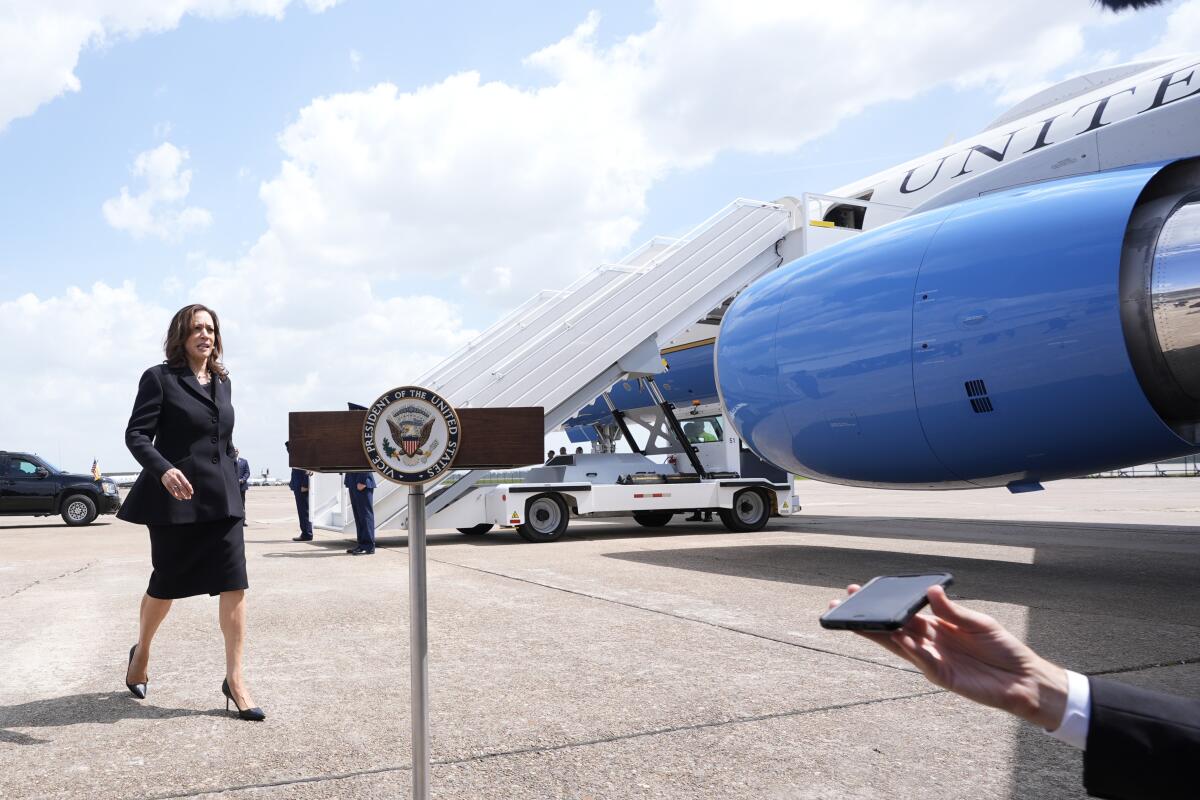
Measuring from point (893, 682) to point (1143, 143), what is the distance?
14.7 feet

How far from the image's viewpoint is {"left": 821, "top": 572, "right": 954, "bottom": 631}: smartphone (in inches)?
46.4

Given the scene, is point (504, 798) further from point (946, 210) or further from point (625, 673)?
point (946, 210)

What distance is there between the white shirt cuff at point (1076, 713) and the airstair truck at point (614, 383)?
10452 mm

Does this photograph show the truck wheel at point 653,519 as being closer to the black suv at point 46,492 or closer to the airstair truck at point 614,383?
the airstair truck at point 614,383

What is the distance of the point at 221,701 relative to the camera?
A: 3.94 meters

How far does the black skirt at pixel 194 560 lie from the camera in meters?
3.78

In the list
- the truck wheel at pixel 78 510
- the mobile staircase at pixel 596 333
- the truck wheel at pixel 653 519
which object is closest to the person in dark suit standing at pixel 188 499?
the mobile staircase at pixel 596 333

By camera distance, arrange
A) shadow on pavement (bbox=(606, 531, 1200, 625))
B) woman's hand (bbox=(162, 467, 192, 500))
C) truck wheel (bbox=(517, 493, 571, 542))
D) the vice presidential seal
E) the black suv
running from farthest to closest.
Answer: the black suv
truck wheel (bbox=(517, 493, 571, 542))
shadow on pavement (bbox=(606, 531, 1200, 625))
woman's hand (bbox=(162, 467, 192, 500))
the vice presidential seal

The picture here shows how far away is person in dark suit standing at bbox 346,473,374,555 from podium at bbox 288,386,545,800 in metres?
8.10

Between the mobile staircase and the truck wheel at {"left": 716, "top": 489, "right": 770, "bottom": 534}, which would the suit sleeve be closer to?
the mobile staircase

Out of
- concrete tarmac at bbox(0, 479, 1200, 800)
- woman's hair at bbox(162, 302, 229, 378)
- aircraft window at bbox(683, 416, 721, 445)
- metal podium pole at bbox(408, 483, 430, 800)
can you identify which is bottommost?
concrete tarmac at bbox(0, 479, 1200, 800)

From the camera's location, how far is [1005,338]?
596 centimetres

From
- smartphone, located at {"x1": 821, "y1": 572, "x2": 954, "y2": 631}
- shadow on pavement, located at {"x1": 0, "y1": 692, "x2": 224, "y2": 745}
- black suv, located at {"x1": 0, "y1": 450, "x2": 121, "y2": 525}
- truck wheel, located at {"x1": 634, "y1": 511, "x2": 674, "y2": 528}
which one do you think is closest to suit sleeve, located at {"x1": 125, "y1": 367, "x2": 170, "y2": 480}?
shadow on pavement, located at {"x1": 0, "y1": 692, "x2": 224, "y2": 745}

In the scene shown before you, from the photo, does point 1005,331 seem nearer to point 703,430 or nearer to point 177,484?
point 177,484
